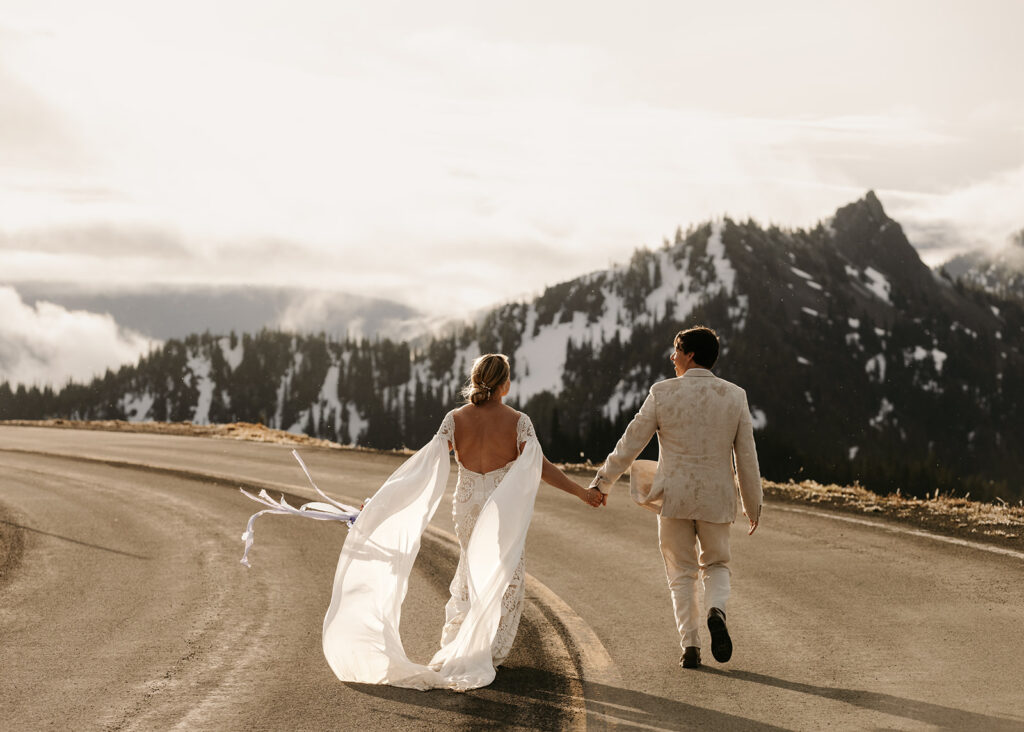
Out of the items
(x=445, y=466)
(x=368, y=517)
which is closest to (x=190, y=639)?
(x=368, y=517)

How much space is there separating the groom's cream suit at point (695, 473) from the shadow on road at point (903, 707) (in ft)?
2.11

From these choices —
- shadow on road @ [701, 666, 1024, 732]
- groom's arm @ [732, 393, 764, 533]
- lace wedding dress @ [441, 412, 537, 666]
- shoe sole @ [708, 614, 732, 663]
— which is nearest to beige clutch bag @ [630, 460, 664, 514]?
groom's arm @ [732, 393, 764, 533]

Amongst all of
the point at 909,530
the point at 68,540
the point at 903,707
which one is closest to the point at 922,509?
the point at 909,530

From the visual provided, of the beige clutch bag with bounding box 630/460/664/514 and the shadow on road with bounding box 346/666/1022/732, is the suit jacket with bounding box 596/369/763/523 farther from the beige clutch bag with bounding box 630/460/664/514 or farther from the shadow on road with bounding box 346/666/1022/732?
the shadow on road with bounding box 346/666/1022/732

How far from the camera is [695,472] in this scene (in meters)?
6.46

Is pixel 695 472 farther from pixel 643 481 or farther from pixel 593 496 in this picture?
pixel 593 496

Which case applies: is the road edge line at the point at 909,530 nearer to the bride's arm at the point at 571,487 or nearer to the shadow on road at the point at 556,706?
the bride's arm at the point at 571,487

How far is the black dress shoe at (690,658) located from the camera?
6239mm

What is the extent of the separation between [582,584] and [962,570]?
12.6 feet

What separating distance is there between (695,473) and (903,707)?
1.92 meters

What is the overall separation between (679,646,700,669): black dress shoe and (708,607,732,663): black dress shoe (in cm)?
16

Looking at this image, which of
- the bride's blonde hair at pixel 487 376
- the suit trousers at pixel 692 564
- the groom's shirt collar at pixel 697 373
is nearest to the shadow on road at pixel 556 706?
the suit trousers at pixel 692 564

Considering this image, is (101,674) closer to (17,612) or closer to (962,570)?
(17,612)

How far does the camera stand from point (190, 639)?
7039 millimetres
